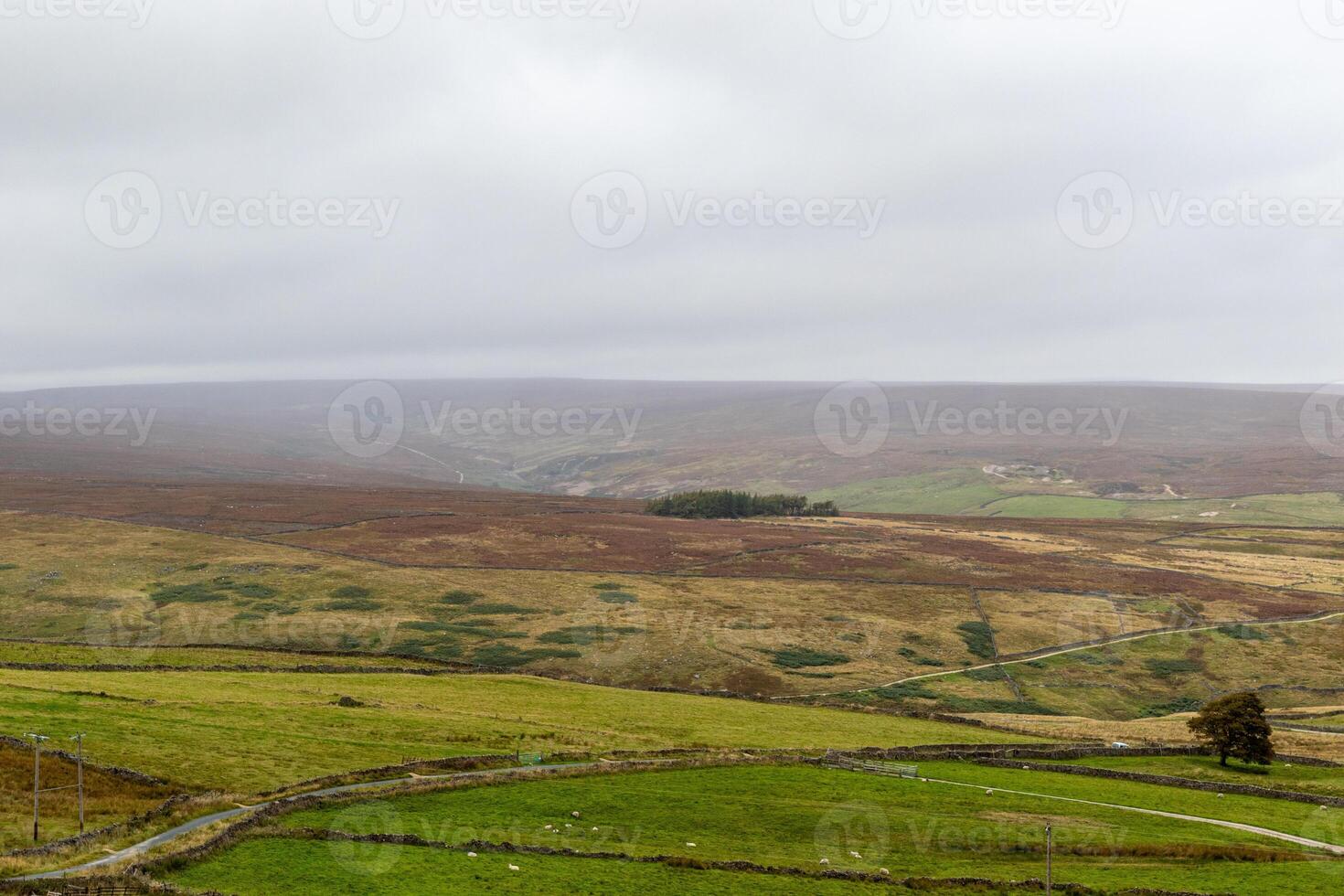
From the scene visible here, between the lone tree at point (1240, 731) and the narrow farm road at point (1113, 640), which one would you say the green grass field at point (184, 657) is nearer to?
the narrow farm road at point (1113, 640)

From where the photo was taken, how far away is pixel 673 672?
83.4 m

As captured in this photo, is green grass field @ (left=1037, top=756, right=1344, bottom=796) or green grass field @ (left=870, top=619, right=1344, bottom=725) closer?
green grass field @ (left=1037, top=756, right=1344, bottom=796)

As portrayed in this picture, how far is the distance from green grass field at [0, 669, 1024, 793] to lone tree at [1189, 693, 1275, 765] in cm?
1159

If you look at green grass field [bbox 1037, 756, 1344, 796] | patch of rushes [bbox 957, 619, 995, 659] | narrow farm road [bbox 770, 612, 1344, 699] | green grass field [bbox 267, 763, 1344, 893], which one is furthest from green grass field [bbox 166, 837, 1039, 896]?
patch of rushes [bbox 957, 619, 995, 659]

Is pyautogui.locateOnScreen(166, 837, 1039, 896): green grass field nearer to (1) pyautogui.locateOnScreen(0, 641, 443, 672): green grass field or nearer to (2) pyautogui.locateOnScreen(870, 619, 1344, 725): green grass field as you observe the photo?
(1) pyautogui.locateOnScreen(0, 641, 443, 672): green grass field

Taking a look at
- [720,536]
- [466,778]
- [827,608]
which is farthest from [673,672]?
[720,536]

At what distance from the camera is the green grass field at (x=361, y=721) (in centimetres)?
4338

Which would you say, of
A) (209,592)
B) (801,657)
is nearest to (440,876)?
(801,657)

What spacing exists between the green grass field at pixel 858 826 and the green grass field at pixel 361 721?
24.0 ft

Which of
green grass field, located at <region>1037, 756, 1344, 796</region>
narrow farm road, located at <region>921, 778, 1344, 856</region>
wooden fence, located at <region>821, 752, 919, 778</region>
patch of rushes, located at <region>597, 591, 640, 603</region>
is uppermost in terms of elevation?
narrow farm road, located at <region>921, 778, 1344, 856</region>

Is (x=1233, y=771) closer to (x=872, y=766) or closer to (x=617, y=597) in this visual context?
(x=872, y=766)

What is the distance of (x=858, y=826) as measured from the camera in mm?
39469

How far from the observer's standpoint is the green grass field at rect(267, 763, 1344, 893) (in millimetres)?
35031

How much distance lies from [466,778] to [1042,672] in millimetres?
63240
